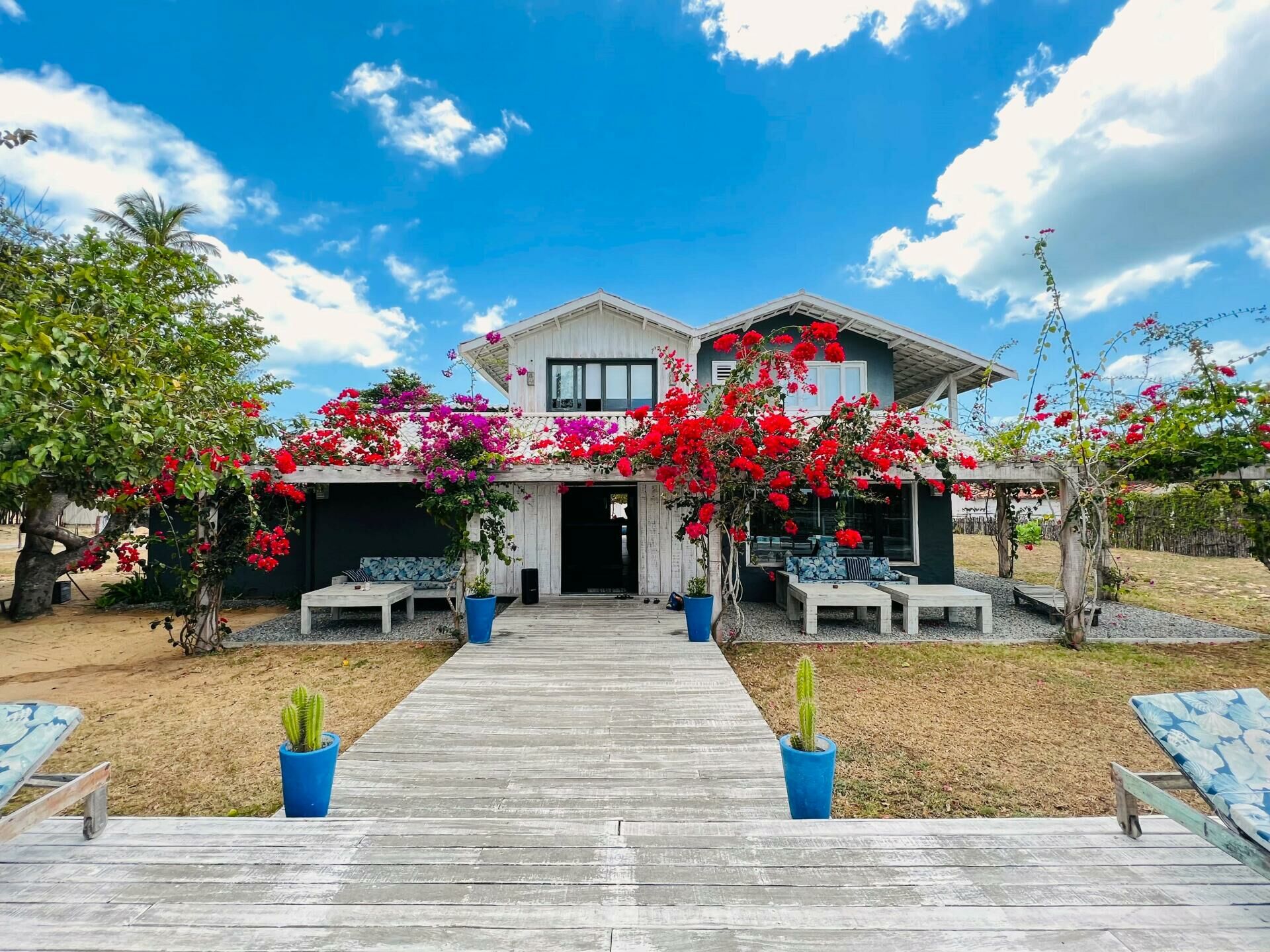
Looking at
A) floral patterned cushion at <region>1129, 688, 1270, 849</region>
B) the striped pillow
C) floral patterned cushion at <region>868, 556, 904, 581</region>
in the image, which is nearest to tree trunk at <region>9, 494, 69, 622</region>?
the striped pillow

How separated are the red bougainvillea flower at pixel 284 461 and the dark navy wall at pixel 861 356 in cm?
737

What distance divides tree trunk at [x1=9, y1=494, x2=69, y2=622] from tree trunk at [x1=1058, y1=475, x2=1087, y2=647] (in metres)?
16.7

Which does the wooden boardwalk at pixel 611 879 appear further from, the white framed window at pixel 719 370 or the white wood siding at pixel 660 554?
the white framed window at pixel 719 370

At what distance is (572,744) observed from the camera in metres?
4.24

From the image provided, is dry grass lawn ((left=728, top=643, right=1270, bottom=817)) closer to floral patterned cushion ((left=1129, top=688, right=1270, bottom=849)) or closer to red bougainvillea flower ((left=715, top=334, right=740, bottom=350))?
floral patterned cushion ((left=1129, top=688, right=1270, bottom=849))

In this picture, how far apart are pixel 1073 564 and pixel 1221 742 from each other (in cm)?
640

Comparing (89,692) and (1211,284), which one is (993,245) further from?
(89,692)

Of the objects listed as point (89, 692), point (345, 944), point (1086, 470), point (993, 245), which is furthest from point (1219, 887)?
point (993, 245)

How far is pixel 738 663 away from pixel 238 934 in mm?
5869

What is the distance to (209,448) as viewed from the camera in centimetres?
518

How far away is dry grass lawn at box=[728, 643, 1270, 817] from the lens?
12.9 feet

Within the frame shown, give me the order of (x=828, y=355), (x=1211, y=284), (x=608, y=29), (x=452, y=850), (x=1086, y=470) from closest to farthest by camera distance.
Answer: (x=452, y=850), (x=828, y=355), (x=1086, y=470), (x=1211, y=284), (x=608, y=29)

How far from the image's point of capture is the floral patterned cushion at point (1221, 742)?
2.35 m

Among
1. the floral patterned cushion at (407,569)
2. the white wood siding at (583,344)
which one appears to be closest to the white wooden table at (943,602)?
the white wood siding at (583,344)
